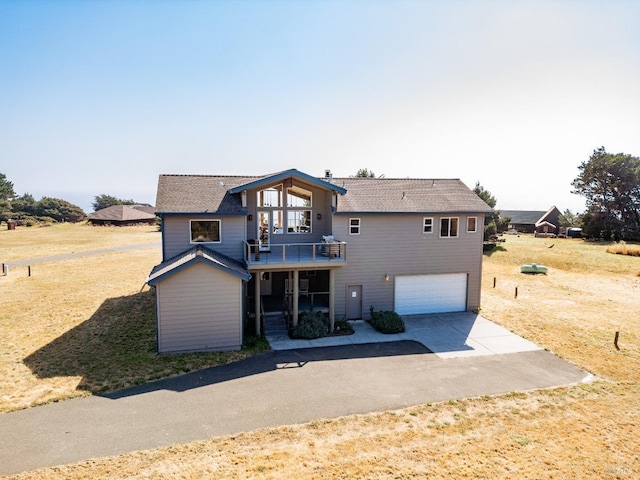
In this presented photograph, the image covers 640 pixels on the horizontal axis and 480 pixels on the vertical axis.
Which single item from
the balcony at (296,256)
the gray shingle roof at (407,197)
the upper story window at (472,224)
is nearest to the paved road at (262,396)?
the balcony at (296,256)

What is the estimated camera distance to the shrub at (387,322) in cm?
1644

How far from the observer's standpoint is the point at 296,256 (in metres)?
16.7

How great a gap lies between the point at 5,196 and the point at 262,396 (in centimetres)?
8542

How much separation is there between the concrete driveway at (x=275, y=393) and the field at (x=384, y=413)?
0.50 meters

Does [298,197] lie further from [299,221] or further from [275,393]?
[275,393]

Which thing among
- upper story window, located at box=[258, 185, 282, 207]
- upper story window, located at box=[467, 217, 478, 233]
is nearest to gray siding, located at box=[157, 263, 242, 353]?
upper story window, located at box=[258, 185, 282, 207]

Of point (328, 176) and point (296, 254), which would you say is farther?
point (328, 176)

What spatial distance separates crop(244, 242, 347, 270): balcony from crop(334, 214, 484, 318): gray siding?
0.97 meters

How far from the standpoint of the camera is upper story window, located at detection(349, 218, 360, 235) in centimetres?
1767

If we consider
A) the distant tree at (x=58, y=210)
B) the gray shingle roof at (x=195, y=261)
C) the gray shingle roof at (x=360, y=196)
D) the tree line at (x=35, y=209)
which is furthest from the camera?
the distant tree at (x=58, y=210)

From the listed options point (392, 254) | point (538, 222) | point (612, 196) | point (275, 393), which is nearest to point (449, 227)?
point (392, 254)

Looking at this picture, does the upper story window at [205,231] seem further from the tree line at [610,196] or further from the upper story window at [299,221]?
the tree line at [610,196]

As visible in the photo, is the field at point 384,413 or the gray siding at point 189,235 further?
the gray siding at point 189,235

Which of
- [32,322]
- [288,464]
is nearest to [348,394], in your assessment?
[288,464]
